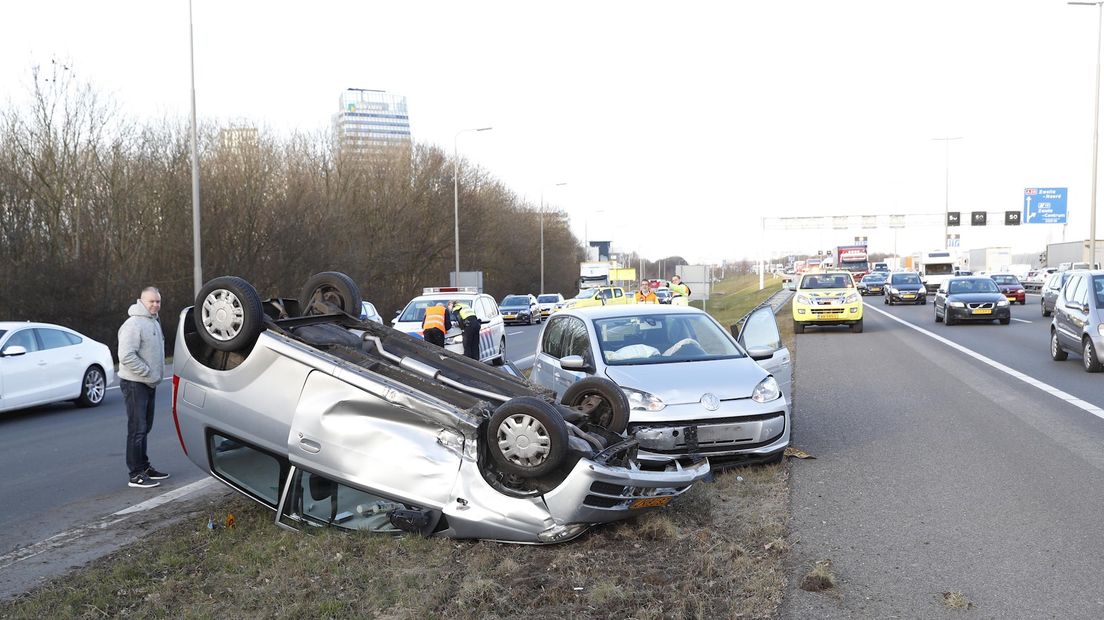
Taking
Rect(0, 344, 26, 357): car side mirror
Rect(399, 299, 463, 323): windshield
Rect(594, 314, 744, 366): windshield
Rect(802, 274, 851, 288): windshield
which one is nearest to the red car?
Rect(802, 274, 851, 288): windshield

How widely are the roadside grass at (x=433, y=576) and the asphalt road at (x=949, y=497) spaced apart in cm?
44

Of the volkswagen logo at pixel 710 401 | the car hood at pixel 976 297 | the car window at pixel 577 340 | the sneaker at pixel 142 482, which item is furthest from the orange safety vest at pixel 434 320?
the car hood at pixel 976 297

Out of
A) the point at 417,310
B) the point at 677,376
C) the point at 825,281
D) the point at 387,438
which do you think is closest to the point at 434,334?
the point at 417,310

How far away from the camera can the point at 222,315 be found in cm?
604

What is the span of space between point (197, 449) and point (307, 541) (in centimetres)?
112

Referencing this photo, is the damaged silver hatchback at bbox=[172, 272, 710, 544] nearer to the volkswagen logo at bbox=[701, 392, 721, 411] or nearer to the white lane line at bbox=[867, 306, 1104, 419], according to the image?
the volkswagen logo at bbox=[701, 392, 721, 411]

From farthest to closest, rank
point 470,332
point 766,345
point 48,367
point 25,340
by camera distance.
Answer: point 470,332
point 48,367
point 25,340
point 766,345

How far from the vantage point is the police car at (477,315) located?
18.1m

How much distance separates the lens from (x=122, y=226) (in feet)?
97.2

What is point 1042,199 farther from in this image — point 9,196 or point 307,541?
point 307,541

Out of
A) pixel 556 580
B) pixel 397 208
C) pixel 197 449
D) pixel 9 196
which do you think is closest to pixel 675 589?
pixel 556 580

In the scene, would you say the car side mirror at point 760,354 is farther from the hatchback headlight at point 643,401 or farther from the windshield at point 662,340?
the hatchback headlight at point 643,401

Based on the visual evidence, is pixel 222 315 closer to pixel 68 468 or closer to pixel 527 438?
pixel 527 438

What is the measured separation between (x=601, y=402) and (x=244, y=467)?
2.48m
